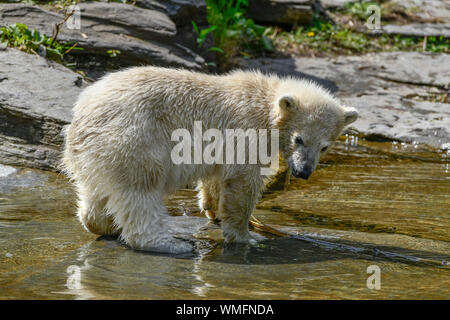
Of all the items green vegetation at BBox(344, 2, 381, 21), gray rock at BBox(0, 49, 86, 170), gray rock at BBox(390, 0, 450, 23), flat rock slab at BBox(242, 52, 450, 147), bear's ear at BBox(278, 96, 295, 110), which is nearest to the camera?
bear's ear at BBox(278, 96, 295, 110)

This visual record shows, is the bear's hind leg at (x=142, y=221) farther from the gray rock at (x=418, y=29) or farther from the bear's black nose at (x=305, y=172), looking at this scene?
the gray rock at (x=418, y=29)

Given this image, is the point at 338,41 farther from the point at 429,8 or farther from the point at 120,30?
the point at 120,30

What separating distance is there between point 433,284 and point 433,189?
128 inches

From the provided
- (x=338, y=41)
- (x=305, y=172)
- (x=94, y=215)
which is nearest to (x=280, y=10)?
(x=338, y=41)

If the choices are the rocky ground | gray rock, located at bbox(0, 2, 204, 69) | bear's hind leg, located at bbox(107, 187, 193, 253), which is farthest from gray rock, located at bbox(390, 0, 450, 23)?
bear's hind leg, located at bbox(107, 187, 193, 253)

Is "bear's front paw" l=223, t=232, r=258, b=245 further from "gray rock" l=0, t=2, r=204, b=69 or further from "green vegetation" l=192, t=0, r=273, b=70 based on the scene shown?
"green vegetation" l=192, t=0, r=273, b=70

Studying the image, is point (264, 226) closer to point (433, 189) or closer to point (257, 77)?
point (257, 77)

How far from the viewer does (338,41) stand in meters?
15.1

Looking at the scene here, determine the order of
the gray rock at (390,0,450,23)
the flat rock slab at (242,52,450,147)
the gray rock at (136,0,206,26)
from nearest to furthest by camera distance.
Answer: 1. the flat rock slab at (242,52,450,147)
2. the gray rock at (136,0,206,26)
3. the gray rock at (390,0,450,23)

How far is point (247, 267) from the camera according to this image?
4480 millimetres

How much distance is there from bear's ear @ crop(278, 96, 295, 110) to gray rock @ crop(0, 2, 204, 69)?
16.4ft

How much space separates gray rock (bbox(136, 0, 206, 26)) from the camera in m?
11.2

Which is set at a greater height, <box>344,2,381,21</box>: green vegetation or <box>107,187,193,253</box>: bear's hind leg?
<box>344,2,381,21</box>: green vegetation

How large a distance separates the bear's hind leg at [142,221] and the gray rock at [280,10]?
36.3 feet
